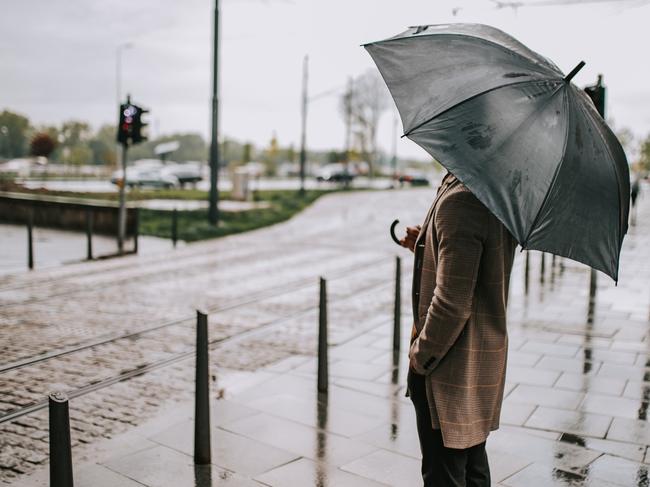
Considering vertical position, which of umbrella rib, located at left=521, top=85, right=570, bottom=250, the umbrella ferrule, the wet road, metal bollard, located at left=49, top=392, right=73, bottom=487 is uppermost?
the umbrella ferrule

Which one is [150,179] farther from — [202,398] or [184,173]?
[202,398]

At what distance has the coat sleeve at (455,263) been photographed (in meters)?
2.58

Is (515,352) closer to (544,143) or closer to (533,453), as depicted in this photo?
(533,453)

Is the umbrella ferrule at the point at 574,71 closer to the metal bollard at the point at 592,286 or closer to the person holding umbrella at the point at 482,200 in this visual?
the person holding umbrella at the point at 482,200

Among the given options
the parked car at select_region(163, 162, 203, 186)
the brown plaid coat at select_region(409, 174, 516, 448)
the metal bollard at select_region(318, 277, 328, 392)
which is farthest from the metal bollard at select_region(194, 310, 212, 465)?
the parked car at select_region(163, 162, 203, 186)

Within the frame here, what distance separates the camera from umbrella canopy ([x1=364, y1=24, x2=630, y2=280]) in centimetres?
265

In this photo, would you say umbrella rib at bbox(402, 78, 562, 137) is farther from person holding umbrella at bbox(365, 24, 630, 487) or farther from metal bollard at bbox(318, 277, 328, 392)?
metal bollard at bbox(318, 277, 328, 392)

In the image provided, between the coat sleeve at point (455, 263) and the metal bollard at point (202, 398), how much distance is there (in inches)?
71.1

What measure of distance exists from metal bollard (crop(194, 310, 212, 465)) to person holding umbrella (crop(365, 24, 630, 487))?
1595mm

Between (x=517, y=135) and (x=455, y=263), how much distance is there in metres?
0.57

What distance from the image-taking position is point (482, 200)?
2.50 meters

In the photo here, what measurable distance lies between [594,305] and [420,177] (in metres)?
55.6

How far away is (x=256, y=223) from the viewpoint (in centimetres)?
2186

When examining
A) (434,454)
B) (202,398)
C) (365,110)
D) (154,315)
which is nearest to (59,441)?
(202,398)
